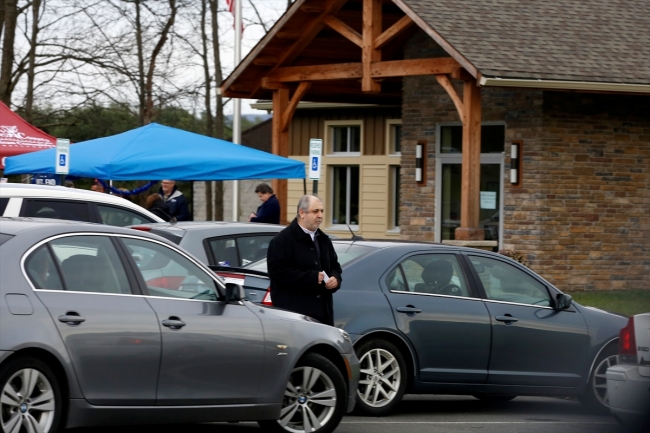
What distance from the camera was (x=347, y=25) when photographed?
2052 cm

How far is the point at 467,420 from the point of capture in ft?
32.0

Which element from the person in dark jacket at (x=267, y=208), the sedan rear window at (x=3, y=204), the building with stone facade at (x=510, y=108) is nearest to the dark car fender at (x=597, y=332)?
the sedan rear window at (x=3, y=204)

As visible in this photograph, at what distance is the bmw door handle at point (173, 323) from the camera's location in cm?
705

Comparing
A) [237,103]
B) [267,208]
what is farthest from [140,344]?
[237,103]

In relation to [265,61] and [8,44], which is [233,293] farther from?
[8,44]

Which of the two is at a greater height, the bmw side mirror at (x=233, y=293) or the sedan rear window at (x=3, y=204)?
the sedan rear window at (x=3, y=204)

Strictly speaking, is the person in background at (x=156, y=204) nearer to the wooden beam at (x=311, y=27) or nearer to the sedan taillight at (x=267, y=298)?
the wooden beam at (x=311, y=27)

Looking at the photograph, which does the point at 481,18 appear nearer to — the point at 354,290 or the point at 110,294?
the point at 354,290

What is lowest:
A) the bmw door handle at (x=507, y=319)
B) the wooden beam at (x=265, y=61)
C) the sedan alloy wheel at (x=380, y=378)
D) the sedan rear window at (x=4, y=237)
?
the sedan alloy wheel at (x=380, y=378)

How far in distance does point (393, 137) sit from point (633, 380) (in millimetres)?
18925

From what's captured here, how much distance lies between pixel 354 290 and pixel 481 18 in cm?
1079

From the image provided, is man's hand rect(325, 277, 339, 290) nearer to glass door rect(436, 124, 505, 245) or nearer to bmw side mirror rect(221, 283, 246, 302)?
bmw side mirror rect(221, 283, 246, 302)

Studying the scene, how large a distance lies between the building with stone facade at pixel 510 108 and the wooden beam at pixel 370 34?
0.02 meters

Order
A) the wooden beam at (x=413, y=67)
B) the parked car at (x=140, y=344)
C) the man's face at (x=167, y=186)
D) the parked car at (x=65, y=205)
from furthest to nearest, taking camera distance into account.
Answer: the wooden beam at (x=413, y=67) → the man's face at (x=167, y=186) → the parked car at (x=65, y=205) → the parked car at (x=140, y=344)
